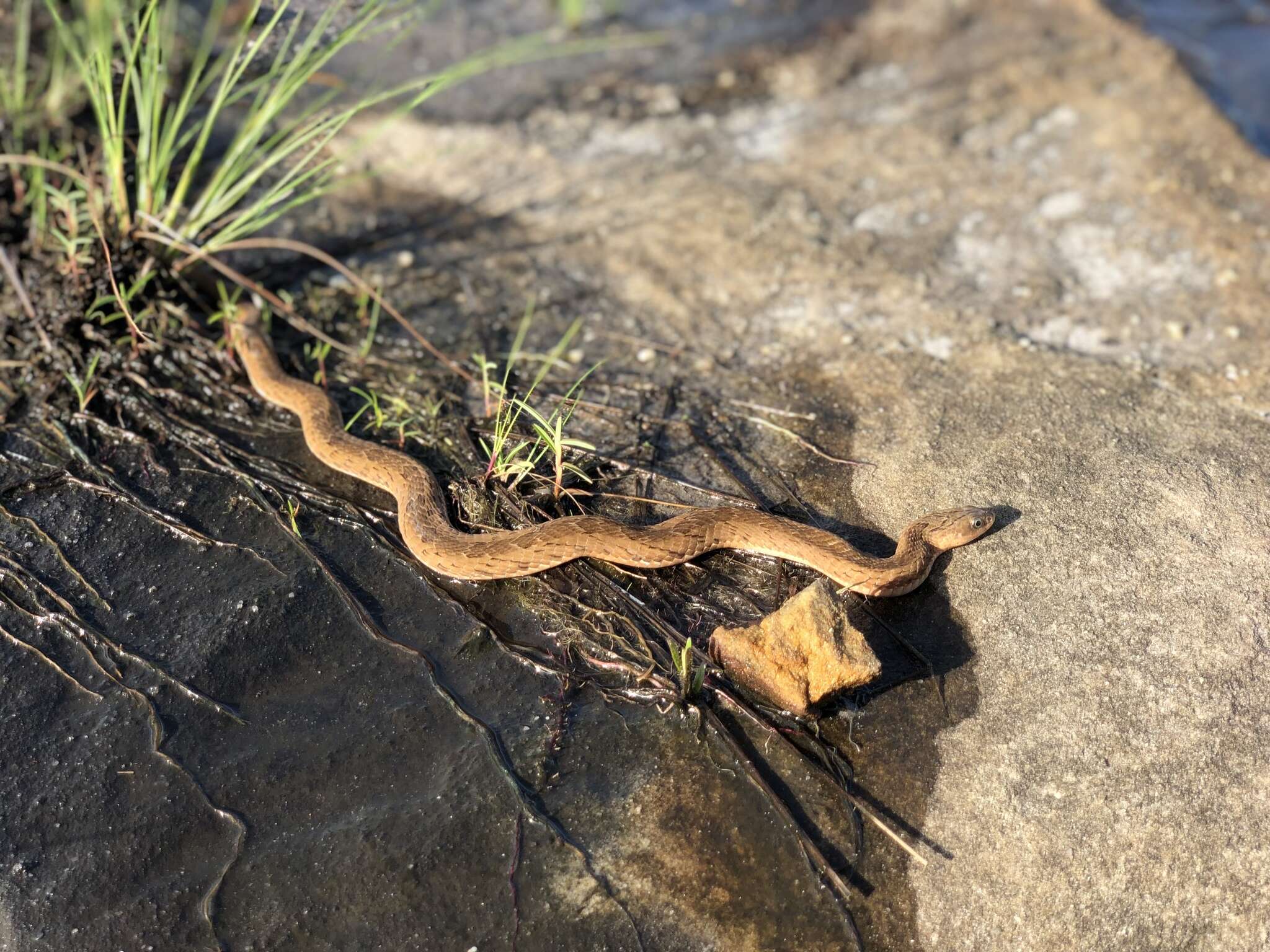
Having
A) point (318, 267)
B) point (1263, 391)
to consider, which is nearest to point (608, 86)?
point (318, 267)

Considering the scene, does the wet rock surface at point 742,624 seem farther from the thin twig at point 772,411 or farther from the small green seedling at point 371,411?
the small green seedling at point 371,411

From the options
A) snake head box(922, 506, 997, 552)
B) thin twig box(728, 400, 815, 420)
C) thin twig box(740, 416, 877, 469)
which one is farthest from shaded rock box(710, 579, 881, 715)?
thin twig box(728, 400, 815, 420)

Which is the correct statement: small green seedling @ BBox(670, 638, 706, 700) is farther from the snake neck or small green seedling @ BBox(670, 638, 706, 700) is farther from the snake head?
the snake head

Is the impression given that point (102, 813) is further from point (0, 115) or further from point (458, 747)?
point (0, 115)

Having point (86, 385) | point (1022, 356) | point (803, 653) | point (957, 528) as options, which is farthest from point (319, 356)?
point (1022, 356)

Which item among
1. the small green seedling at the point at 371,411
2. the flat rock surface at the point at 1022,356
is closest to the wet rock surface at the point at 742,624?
the flat rock surface at the point at 1022,356
